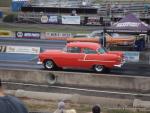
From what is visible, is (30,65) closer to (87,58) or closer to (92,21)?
(87,58)

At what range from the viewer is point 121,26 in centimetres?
2983

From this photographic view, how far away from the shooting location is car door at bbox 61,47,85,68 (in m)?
24.3

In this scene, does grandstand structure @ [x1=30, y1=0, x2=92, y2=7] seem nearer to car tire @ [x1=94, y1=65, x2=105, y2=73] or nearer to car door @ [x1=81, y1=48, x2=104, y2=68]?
car door @ [x1=81, y1=48, x2=104, y2=68]

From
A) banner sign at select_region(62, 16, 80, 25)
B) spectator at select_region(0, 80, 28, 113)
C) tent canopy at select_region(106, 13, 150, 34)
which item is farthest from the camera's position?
banner sign at select_region(62, 16, 80, 25)

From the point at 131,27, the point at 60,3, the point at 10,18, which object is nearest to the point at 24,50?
the point at 131,27

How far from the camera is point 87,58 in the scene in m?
Result: 24.3

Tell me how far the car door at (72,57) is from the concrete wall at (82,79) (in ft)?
9.39

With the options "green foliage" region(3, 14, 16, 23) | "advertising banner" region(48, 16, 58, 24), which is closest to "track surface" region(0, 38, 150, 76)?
"advertising banner" region(48, 16, 58, 24)

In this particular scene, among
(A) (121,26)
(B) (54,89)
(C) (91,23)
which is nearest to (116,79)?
(B) (54,89)

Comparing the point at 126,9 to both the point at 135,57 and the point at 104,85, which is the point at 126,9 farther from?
the point at 104,85

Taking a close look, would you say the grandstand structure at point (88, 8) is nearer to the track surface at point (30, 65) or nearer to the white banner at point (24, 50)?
the white banner at point (24, 50)

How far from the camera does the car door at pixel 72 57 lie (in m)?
24.3

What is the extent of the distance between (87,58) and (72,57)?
2.60 ft

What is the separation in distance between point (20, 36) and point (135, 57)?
715 inches
